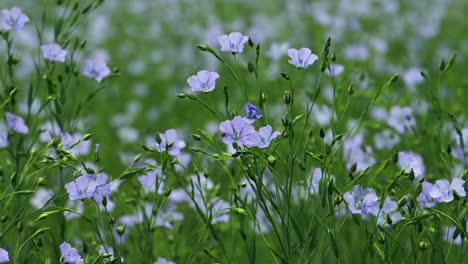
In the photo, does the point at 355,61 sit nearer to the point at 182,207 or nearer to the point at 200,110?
the point at 200,110

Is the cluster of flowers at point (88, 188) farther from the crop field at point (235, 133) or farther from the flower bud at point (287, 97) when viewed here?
the flower bud at point (287, 97)

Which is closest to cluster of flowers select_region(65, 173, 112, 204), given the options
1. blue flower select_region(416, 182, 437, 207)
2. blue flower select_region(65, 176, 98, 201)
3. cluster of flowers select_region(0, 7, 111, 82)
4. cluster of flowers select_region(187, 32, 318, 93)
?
blue flower select_region(65, 176, 98, 201)

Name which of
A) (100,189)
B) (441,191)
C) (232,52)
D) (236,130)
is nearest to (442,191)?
(441,191)

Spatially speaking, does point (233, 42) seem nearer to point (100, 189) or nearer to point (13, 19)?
point (100, 189)

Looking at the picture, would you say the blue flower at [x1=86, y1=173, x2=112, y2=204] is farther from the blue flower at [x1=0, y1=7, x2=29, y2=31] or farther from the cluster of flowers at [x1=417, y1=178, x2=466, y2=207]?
the cluster of flowers at [x1=417, y1=178, x2=466, y2=207]

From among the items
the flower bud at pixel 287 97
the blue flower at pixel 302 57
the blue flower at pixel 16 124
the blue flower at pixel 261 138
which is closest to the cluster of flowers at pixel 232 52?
the blue flower at pixel 302 57

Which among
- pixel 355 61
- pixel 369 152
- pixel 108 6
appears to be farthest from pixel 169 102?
pixel 108 6

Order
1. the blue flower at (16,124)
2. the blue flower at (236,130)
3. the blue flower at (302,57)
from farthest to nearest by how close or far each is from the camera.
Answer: the blue flower at (16,124) → the blue flower at (302,57) → the blue flower at (236,130)
